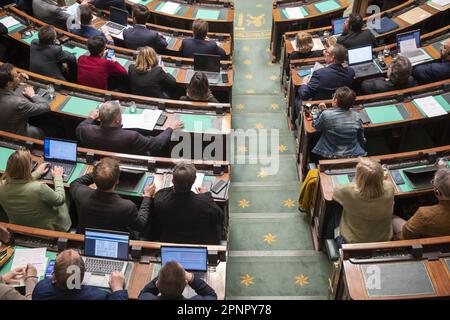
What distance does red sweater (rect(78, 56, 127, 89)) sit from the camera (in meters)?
5.59

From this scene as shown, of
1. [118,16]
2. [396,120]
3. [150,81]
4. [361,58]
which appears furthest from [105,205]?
[118,16]

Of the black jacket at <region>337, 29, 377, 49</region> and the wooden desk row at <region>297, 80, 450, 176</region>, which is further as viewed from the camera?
the black jacket at <region>337, 29, 377, 49</region>

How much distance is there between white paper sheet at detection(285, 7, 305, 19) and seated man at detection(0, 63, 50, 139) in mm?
4010

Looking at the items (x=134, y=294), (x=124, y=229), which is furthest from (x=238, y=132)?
(x=134, y=294)

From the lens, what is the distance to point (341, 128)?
476 cm

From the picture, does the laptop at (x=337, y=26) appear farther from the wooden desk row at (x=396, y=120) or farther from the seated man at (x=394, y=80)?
the wooden desk row at (x=396, y=120)

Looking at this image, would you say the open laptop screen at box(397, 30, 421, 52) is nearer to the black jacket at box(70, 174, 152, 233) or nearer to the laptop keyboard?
the black jacket at box(70, 174, 152, 233)

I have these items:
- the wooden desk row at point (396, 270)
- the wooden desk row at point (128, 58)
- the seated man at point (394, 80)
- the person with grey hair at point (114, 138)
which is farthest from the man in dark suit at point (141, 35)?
the wooden desk row at point (396, 270)

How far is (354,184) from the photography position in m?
3.91

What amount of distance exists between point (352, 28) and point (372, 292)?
391 cm

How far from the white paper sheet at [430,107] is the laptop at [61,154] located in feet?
11.6

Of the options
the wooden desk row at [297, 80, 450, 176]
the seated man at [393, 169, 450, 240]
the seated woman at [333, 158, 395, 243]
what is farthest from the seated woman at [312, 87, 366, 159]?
the seated man at [393, 169, 450, 240]

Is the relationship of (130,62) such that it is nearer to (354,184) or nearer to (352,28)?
(352,28)
